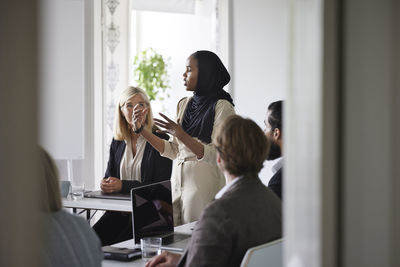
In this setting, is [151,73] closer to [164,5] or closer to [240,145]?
[164,5]

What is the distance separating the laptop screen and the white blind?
3644mm

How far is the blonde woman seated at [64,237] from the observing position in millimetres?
1456

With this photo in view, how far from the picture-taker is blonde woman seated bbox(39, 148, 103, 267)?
4.78 feet

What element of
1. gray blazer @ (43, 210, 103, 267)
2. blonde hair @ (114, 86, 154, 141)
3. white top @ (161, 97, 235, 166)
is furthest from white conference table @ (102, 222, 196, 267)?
blonde hair @ (114, 86, 154, 141)

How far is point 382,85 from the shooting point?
1.46 m

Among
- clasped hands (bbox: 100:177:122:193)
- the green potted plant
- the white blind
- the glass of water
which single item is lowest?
the glass of water

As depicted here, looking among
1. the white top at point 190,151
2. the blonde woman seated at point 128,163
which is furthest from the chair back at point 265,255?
the blonde woman seated at point 128,163

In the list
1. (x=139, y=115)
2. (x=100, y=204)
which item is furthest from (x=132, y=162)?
(x=100, y=204)

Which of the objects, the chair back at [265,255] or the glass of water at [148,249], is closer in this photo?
the chair back at [265,255]

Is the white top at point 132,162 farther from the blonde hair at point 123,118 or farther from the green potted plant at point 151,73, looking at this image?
the green potted plant at point 151,73

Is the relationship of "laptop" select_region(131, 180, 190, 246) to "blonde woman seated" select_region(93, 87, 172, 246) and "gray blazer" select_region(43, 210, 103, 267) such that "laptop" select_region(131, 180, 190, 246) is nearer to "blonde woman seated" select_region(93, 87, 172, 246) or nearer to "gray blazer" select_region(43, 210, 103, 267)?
"gray blazer" select_region(43, 210, 103, 267)

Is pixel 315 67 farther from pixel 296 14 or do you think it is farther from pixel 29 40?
pixel 29 40

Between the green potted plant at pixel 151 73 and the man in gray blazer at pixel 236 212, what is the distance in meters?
4.07

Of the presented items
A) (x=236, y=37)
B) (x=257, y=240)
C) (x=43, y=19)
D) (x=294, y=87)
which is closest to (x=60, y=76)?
(x=43, y=19)
